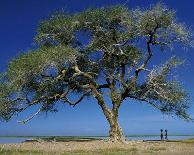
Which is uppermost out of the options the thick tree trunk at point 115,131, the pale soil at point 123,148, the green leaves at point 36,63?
the green leaves at point 36,63

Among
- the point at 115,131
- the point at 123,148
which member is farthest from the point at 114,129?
the point at 123,148

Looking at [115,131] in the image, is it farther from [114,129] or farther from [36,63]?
[36,63]

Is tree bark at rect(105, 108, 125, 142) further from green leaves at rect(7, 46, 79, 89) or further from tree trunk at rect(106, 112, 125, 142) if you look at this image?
green leaves at rect(7, 46, 79, 89)

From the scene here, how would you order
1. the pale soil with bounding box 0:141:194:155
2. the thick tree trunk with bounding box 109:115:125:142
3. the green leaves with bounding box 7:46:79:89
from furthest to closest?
the thick tree trunk with bounding box 109:115:125:142 → the green leaves with bounding box 7:46:79:89 → the pale soil with bounding box 0:141:194:155

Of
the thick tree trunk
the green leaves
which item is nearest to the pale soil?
the green leaves

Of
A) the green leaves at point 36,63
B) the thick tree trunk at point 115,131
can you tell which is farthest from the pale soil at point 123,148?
the thick tree trunk at point 115,131

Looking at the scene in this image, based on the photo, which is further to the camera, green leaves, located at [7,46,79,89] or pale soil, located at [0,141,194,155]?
green leaves, located at [7,46,79,89]

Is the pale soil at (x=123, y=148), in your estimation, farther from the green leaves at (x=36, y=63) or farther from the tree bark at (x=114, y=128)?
the tree bark at (x=114, y=128)

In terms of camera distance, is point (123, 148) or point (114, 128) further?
point (114, 128)

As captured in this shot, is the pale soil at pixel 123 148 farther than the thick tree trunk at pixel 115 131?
No

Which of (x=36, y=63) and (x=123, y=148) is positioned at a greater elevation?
(x=36, y=63)

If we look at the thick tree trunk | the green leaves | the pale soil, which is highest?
the green leaves

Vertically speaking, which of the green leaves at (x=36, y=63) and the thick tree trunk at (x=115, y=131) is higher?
the green leaves at (x=36, y=63)

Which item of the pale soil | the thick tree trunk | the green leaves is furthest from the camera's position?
the thick tree trunk
